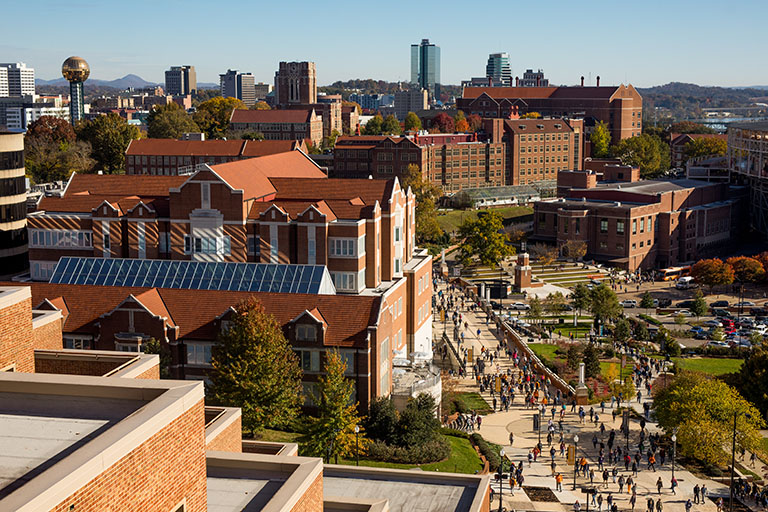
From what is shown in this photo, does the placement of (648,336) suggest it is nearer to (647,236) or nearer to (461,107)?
(647,236)

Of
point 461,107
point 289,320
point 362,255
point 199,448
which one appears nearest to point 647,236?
point 362,255

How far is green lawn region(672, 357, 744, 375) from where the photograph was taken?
68.6 metres

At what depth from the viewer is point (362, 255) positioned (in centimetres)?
5962

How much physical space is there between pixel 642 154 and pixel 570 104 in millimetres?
28495

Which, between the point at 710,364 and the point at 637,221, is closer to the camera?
the point at 710,364

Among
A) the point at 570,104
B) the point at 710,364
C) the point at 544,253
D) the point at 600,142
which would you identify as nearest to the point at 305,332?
the point at 710,364

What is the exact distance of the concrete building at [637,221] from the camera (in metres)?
111

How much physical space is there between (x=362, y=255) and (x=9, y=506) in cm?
5067

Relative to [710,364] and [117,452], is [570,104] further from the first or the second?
[117,452]

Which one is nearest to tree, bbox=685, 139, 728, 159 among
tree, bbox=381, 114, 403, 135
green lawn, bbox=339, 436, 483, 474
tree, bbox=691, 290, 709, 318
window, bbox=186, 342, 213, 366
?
tree, bbox=381, 114, 403, 135

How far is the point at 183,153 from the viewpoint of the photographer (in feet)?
370

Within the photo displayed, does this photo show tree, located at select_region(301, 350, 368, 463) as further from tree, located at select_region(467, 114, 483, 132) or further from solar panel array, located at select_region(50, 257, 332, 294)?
tree, located at select_region(467, 114, 483, 132)

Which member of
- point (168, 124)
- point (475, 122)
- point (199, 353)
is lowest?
point (199, 353)

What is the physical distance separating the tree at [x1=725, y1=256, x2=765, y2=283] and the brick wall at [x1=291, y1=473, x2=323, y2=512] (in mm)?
91001
